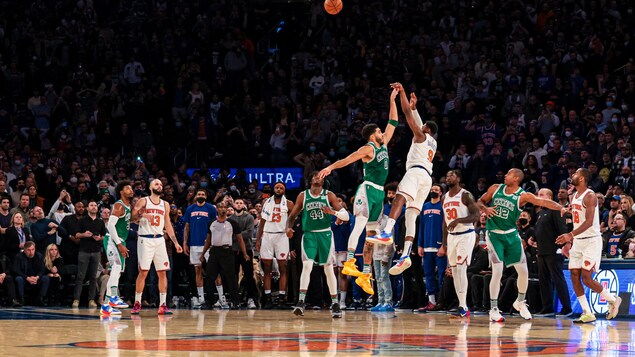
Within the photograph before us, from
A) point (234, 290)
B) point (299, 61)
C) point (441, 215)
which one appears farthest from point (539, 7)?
point (234, 290)

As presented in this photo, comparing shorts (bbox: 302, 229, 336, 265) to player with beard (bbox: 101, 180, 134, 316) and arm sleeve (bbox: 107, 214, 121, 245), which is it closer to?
player with beard (bbox: 101, 180, 134, 316)

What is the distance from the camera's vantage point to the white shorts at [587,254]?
15539 millimetres

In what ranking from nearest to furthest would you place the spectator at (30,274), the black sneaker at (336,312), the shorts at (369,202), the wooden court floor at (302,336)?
the wooden court floor at (302,336)
the shorts at (369,202)
the black sneaker at (336,312)
the spectator at (30,274)

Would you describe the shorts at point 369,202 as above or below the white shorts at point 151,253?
above

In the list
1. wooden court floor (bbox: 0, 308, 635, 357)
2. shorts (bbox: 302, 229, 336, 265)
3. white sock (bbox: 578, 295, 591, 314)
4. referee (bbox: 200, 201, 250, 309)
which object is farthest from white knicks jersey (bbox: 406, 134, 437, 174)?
referee (bbox: 200, 201, 250, 309)

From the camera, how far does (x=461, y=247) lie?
53.2ft

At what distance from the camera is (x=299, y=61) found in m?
27.4

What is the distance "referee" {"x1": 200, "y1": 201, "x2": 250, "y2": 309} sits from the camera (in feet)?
64.3

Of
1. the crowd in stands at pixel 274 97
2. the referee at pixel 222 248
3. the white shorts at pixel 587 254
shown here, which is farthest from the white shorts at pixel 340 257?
the white shorts at pixel 587 254

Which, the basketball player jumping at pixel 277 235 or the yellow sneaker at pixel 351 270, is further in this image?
the basketball player jumping at pixel 277 235

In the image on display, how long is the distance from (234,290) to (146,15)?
1334cm

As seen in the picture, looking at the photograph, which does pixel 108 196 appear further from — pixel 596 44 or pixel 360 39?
pixel 596 44

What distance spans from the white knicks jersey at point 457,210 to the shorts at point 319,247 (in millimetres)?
2070

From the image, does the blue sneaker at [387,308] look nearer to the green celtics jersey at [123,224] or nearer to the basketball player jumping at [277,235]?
the basketball player jumping at [277,235]
